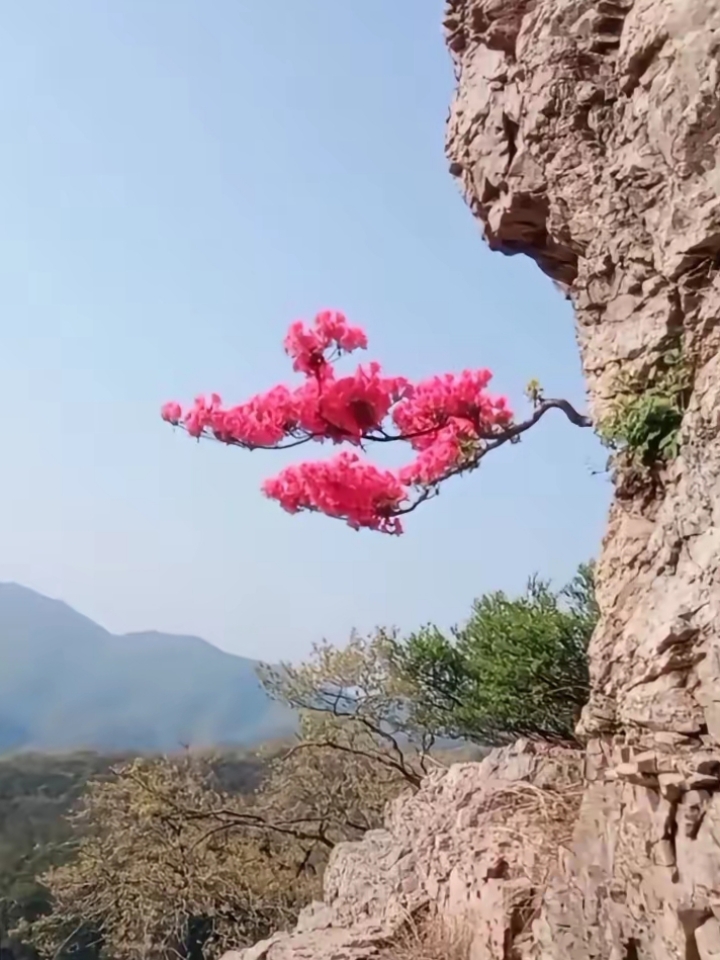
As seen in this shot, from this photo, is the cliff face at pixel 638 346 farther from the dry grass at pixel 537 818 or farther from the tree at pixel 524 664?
the tree at pixel 524 664

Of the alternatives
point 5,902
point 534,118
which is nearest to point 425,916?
point 534,118

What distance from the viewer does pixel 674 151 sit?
243 centimetres

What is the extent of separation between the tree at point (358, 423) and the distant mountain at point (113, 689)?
316cm

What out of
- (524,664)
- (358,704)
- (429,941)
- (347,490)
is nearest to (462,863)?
(429,941)

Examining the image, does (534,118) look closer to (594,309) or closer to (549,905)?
(594,309)

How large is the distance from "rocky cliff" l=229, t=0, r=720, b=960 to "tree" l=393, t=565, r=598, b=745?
761mm

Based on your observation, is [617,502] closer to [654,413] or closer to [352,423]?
[654,413]

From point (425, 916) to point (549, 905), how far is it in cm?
93

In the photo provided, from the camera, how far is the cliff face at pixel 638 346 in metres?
2.06

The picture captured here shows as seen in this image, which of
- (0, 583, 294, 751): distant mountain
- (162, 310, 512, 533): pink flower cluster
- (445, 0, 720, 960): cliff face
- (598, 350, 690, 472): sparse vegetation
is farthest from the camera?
(0, 583, 294, 751): distant mountain

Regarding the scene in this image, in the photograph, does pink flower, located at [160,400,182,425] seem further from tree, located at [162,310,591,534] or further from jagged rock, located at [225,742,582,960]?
jagged rock, located at [225,742,582,960]

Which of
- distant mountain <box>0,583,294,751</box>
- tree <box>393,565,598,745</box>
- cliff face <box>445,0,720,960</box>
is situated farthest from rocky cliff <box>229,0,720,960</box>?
distant mountain <box>0,583,294,751</box>

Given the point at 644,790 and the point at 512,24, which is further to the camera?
the point at 512,24

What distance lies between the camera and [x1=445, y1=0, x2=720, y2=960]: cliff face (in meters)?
2.06
